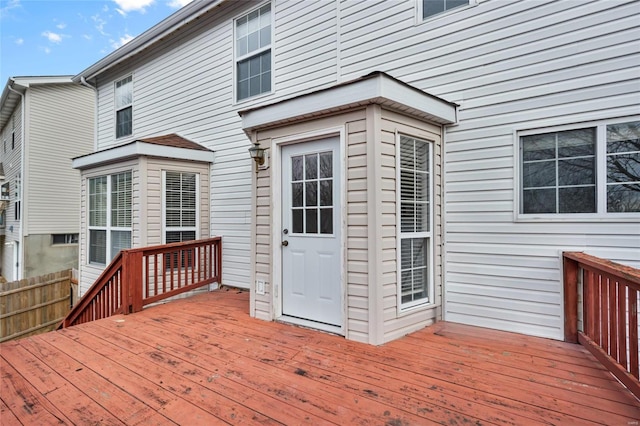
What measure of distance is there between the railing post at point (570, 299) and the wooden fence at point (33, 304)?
9.24 m

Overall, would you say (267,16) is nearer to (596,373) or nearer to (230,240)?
(230,240)

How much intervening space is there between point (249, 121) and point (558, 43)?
10.5 ft

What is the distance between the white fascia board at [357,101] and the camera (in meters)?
2.97

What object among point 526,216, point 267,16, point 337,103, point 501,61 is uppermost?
point 267,16

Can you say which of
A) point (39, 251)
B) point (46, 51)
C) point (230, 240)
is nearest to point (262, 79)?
point (230, 240)

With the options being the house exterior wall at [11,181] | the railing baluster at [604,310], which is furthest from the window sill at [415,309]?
the house exterior wall at [11,181]

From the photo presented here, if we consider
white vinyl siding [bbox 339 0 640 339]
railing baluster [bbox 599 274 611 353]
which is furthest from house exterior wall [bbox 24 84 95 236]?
railing baluster [bbox 599 274 611 353]

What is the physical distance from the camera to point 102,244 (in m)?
6.22

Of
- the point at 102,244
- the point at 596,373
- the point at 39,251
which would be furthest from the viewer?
the point at 39,251

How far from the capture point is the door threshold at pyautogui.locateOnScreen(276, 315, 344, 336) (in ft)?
10.9

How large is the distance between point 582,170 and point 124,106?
28.6 feet

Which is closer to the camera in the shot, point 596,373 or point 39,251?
point 596,373

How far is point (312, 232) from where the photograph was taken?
359 cm

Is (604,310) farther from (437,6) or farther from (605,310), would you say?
(437,6)
